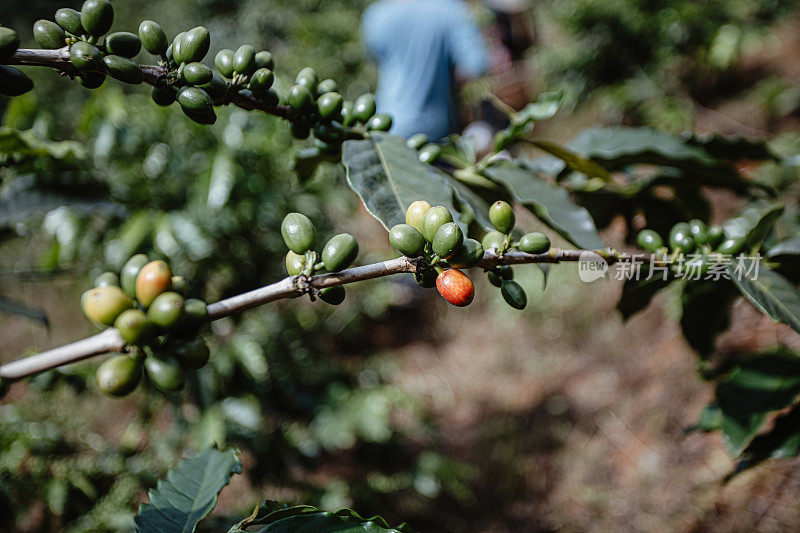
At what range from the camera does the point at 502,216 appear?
58 centimetres

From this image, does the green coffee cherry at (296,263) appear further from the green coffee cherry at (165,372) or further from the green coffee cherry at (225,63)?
the green coffee cherry at (225,63)

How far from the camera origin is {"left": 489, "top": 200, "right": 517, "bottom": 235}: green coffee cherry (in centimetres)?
58

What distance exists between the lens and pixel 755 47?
14.1 ft

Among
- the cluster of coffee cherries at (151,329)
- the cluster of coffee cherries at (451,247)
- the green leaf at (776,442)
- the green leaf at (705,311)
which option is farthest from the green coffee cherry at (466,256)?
the green leaf at (776,442)

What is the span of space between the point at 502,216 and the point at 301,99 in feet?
0.94

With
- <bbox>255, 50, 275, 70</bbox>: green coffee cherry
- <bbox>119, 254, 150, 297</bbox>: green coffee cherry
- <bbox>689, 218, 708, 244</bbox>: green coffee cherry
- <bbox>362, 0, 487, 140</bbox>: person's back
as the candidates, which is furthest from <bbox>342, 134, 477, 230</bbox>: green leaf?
<bbox>362, 0, 487, 140</bbox>: person's back

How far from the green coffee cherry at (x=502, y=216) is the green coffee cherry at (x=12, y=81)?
484 mm

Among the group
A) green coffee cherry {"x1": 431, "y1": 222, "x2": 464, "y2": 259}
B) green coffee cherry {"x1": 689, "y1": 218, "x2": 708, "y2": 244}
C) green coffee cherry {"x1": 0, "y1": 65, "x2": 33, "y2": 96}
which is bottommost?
green coffee cherry {"x1": 689, "y1": 218, "x2": 708, "y2": 244}

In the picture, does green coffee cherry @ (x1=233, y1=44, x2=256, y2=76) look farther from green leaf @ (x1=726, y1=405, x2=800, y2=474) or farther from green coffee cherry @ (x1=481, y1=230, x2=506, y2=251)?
green leaf @ (x1=726, y1=405, x2=800, y2=474)

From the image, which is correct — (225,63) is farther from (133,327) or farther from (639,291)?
(639,291)

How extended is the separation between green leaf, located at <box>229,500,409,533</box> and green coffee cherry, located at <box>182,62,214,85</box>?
1.49ft

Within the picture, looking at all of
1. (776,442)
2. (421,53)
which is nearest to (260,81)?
(776,442)

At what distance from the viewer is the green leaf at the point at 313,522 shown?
53 cm

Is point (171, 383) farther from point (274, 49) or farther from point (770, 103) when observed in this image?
point (274, 49)
